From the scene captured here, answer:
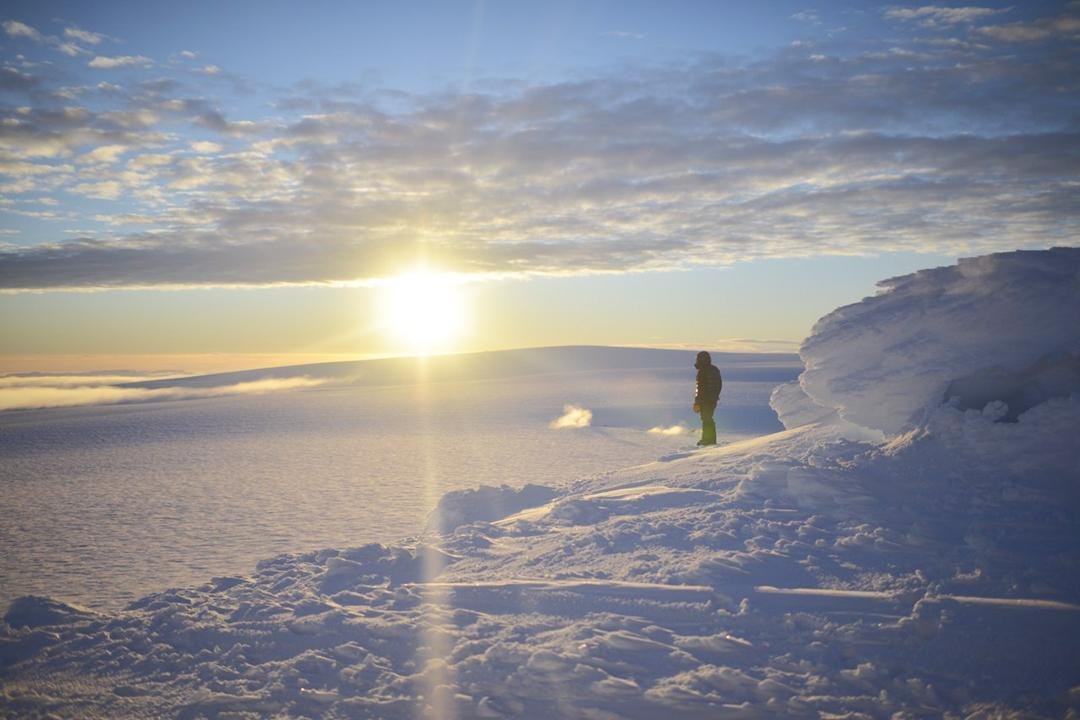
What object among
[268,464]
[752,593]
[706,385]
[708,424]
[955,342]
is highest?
[955,342]

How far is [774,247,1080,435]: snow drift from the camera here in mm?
8531

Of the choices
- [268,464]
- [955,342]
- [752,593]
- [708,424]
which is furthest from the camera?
[268,464]

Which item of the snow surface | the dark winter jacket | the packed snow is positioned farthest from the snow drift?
the snow surface

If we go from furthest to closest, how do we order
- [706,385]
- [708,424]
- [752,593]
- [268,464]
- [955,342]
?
[268,464] < [708,424] < [706,385] < [955,342] < [752,593]

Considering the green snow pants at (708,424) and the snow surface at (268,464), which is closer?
the snow surface at (268,464)

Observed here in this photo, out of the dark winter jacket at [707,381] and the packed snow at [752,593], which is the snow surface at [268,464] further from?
the dark winter jacket at [707,381]

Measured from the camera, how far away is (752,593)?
6.51m

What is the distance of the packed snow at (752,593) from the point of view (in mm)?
5242

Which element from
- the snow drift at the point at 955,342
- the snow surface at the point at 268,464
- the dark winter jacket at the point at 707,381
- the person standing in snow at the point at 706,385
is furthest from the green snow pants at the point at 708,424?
the snow drift at the point at 955,342

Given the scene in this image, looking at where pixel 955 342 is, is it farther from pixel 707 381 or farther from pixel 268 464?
pixel 268 464

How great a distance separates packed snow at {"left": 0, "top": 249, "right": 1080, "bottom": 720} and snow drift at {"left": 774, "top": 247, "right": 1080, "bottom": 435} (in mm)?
33

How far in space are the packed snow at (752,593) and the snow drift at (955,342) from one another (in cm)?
3

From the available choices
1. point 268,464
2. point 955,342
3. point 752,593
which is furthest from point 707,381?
point 268,464

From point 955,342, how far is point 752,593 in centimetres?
534
